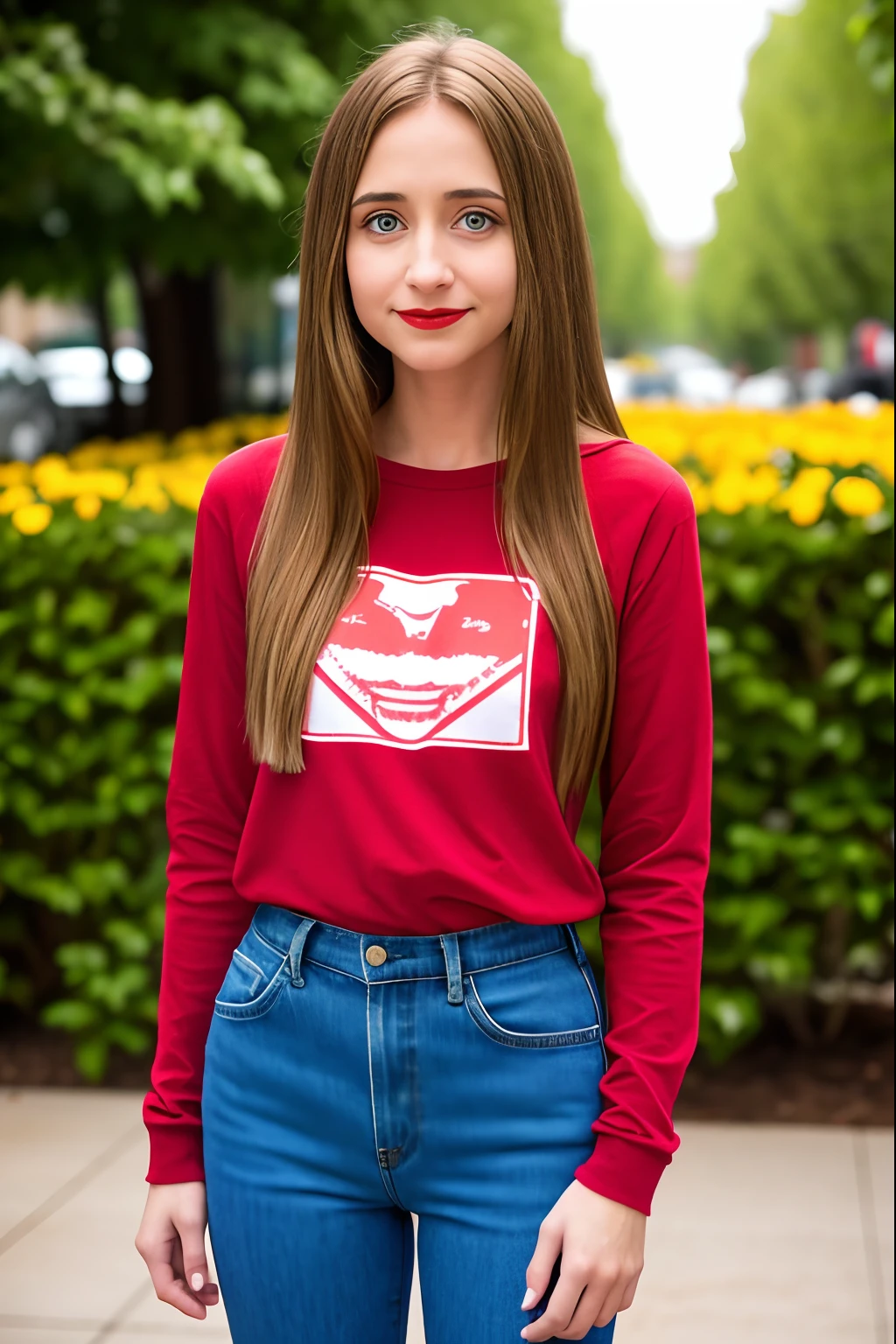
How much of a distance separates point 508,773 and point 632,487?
12.9 inches

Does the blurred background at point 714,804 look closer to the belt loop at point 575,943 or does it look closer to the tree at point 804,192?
the belt loop at point 575,943

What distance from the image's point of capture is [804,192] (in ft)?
105

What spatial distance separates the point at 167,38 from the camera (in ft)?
25.5

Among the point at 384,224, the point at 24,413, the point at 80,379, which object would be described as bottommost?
the point at 384,224

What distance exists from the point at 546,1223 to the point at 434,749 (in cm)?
47

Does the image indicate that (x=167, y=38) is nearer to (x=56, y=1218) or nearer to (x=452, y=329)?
(x=56, y=1218)

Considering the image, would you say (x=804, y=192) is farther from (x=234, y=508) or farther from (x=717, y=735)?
(x=234, y=508)

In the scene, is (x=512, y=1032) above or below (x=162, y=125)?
below

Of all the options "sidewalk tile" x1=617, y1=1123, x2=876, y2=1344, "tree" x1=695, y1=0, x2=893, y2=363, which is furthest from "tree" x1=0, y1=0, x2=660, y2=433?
"tree" x1=695, y1=0, x2=893, y2=363

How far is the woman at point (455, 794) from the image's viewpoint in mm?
1564

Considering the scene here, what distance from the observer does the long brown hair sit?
1606 mm

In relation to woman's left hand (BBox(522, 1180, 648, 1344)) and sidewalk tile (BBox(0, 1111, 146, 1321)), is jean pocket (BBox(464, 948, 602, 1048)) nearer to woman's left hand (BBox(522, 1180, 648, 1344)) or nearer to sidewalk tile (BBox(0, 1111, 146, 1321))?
woman's left hand (BBox(522, 1180, 648, 1344))

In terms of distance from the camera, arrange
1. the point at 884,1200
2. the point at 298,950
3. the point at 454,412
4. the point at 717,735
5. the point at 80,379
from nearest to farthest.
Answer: the point at 298,950
the point at 454,412
the point at 884,1200
the point at 717,735
the point at 80,379

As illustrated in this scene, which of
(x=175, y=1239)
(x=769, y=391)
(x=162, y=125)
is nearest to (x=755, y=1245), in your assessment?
(x=175, y=1239)
